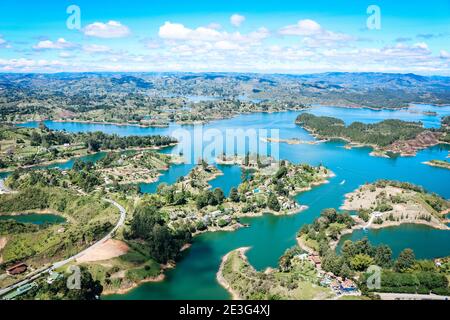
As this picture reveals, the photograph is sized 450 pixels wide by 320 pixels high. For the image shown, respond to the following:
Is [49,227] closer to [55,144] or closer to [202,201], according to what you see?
[202,201]

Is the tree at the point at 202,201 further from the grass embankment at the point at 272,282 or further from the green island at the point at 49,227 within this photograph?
the grass embankment at the point at 272,282

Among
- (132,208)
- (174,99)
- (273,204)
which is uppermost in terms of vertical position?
(174,99)

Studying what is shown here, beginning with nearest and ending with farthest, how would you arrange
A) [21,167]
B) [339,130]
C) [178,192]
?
[178,192] < [21,167] < [339,130]

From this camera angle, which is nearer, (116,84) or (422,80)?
(116,84)

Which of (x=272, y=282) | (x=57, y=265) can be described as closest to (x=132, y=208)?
(x=57, y=265)

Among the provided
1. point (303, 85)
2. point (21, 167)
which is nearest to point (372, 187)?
point (21, 167)

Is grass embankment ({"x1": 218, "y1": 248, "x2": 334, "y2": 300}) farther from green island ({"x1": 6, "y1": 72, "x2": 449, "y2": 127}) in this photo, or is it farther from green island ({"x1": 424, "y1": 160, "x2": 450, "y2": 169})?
green island ({"x1": 6, "y1": 72, "x2": 449, "y2": 127})
